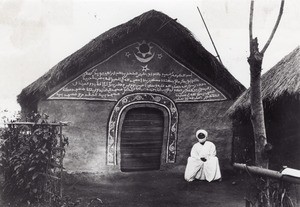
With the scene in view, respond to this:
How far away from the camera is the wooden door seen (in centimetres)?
866

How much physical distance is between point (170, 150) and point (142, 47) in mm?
2164

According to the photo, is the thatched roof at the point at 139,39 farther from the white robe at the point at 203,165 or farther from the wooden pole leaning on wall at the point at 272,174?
the wooden pole leaning on wall at the point at 272,174

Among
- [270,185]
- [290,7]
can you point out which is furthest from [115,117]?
[270,185]

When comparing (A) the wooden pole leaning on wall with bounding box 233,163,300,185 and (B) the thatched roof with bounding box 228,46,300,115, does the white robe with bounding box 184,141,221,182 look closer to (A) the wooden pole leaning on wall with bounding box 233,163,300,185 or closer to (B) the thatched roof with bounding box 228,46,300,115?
(B) the thatched roof with bounding box 228,46,300,115

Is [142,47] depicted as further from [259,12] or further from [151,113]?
[259,12]

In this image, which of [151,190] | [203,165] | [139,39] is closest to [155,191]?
[151,190]

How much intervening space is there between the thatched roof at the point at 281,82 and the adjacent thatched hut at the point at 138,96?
92 centimetres

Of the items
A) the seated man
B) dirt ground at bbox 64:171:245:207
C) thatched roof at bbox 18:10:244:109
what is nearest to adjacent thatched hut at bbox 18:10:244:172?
thatched roof at bbox 18:10:244:109

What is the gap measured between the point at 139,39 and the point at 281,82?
3215 millimetres

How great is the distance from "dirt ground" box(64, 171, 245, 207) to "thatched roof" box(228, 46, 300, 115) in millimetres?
1476

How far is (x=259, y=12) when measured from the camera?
687 cm

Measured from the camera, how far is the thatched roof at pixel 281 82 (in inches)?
237

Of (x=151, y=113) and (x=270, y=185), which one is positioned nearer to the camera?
(x=270, y=185)

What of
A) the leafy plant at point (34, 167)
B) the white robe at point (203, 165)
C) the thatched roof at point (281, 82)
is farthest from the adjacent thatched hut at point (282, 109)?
the leafy plant at point (34, 167)
